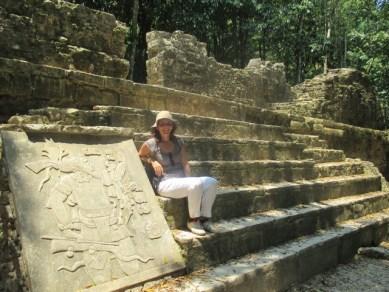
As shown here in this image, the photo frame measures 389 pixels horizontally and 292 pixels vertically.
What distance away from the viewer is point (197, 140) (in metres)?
4.50

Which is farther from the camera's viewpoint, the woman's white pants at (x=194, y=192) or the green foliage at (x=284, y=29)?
the green foliage at (x=284, y=29)

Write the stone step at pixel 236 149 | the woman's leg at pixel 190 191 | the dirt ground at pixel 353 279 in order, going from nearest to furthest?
the woman's leg at pixel 190 191 → the dirt ground at pixel 353 279 → the stone step at pixel 236 149

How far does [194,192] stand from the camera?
3.26 m

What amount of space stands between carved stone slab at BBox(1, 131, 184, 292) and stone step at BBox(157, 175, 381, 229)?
0.23 meters

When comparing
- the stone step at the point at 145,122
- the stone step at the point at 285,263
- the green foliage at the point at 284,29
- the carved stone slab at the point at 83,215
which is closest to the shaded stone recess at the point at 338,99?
the green foliage at the point at 284,29

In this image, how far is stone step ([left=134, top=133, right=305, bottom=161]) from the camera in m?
4.45

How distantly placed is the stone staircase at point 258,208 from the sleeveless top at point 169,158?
0.33 m

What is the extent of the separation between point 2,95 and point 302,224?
3422 mm

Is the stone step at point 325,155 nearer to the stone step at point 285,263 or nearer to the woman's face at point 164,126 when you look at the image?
the stone step at point 285,263

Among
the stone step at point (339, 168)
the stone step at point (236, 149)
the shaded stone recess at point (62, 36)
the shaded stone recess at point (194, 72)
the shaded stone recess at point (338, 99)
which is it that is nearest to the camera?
the shaded stone recess at point (62, 36)

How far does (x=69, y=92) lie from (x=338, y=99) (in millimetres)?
10447

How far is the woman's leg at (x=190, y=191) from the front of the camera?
10.7 ft

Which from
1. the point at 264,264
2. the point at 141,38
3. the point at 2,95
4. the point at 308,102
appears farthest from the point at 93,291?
the point at 141,38

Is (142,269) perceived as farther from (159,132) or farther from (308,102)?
(308,102)
